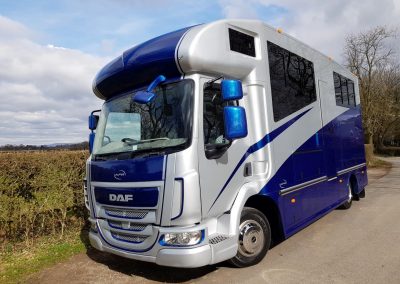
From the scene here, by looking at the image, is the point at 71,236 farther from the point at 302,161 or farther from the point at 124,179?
the point at 302,161

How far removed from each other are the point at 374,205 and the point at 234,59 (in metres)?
6.28

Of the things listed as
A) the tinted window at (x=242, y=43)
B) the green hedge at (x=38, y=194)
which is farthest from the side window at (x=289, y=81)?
the green hedge at (x=38, y=194)

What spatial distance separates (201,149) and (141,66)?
1.38 m

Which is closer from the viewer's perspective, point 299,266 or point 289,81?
point 299,266

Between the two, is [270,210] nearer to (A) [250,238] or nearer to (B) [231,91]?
(A) [250,238]

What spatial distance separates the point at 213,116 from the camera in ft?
14.9

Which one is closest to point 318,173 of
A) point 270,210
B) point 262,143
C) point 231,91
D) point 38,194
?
point 270,210

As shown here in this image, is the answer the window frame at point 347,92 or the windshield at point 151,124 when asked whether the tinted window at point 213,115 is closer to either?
the windshield at point 151,124

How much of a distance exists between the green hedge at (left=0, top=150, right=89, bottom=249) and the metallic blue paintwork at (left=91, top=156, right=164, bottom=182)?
2502 millimetres

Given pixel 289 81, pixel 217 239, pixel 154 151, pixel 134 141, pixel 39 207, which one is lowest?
pixel 217 239

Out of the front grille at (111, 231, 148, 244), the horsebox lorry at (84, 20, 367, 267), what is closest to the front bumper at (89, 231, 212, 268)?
the horsebox lorry at (84, 20, 367, 267)

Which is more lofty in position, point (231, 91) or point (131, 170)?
point (231, 91)

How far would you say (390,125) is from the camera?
41344 mm

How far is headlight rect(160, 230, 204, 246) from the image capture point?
4090 mm
